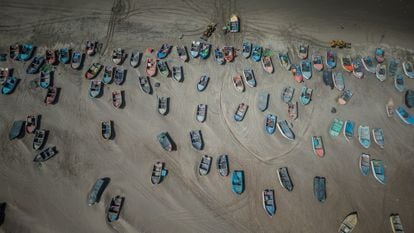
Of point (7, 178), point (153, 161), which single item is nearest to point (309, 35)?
point (153, 161)

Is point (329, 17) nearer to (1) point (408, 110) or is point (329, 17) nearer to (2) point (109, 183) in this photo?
(1) point (408, 110)

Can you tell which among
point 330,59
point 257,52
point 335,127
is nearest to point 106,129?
point 257,52

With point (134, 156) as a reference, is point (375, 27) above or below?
above

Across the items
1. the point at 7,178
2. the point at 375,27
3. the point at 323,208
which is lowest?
the point at 323,208

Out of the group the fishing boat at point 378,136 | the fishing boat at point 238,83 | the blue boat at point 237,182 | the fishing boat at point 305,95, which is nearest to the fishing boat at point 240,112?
the fishing boat at point 238,83

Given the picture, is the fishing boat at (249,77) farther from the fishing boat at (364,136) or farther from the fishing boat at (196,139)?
the fishing boat at (364,136)

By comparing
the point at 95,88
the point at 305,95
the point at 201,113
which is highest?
the point at 95,88

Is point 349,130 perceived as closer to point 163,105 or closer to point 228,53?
point 228,53
